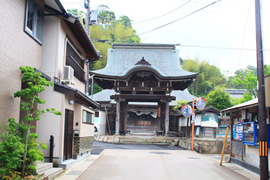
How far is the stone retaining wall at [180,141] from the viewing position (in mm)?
20875

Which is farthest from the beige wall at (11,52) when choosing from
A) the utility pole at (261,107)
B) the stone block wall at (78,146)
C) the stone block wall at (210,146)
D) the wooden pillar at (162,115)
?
the wooden pillar at (162,115)

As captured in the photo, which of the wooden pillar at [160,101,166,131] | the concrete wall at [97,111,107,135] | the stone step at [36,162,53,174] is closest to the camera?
the stone step at [36,162,53,174]

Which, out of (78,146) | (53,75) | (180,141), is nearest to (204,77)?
(180,141)

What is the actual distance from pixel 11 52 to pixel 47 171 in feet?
13.6

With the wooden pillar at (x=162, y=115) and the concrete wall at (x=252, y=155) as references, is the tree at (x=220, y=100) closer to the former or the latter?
the wooden pillar at (x=162, y=115)

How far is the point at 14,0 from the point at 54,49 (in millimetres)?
3114

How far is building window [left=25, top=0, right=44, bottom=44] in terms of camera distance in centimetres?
926

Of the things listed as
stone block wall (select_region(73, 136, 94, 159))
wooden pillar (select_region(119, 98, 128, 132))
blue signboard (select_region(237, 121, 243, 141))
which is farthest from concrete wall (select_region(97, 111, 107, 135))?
blue signboard (select_region(237, 121, 243, 141))

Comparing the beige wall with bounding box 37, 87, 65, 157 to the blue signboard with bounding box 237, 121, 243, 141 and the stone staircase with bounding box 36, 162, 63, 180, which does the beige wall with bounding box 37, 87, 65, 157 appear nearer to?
the stone staircase with bounding box 36, 162, 63, 180

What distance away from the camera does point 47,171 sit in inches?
375

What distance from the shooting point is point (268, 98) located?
10.2m

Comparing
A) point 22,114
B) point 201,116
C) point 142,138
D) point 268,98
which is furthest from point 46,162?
point 142,138

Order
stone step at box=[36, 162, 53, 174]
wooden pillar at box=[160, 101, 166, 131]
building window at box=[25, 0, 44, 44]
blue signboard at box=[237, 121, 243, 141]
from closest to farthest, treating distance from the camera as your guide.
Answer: stone step at box=[36, 162, 53, 174], building window at box=[25, 0, 44, 44], blue signboard at box=[237, 121, 243, 141], wooden pillar at box=[160, 101, 166, 131]

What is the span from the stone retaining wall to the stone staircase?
13075 mm
